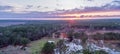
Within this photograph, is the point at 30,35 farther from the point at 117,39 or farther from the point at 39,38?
the point at 117,39

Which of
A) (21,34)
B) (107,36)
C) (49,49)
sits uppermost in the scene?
(49,49)

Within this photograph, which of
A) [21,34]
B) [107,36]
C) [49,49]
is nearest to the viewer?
[49,49]

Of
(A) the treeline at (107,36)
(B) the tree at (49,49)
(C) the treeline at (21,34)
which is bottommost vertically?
(A) the treeline at (107,36)

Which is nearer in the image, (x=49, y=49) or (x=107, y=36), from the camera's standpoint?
(x=49, y=49)

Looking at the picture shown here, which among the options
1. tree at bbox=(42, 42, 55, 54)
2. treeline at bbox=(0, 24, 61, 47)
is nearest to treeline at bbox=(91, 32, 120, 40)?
treeline at bbox=(0, 24, 61, 47)

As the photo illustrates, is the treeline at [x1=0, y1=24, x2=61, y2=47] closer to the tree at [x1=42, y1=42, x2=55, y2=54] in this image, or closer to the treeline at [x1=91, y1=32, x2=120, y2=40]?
the tree at [x1=42, y1=42, x2=55, y2=54]

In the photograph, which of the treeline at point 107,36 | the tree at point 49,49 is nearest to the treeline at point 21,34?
the tree at point 49,49

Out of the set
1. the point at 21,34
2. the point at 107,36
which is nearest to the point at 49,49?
the point at 21,34

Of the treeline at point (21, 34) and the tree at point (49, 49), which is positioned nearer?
the tree at point (49, 49)

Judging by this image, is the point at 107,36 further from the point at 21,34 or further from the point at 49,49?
the point at 49,49

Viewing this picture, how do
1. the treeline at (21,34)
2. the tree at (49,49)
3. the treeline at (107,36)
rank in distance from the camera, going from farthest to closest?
1. the treeline at (107,36)
2. the treeline at (21,34)
3. the tree at (49,49)

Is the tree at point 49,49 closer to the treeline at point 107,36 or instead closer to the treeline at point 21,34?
the treeline at point 21,34

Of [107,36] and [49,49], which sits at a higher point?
[49,49]
